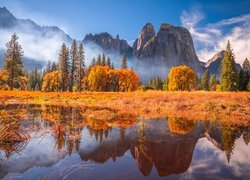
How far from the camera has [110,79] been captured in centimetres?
7888

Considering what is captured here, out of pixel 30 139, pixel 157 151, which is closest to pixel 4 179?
pixel 30 139

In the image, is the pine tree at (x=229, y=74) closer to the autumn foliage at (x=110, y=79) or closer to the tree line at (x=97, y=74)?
the tree line at (x=97, y=74)

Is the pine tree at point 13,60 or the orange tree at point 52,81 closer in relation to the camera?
the pine tree at point 13,60

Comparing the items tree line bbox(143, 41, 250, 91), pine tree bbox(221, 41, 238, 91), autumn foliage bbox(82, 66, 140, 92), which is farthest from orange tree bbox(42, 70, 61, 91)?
pine tree bbox(221, 41, 238, 91)

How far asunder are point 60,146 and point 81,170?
2461 mm

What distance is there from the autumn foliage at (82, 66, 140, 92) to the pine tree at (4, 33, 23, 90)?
955 inches

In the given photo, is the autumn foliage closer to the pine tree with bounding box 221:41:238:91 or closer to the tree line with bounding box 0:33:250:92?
the tree line with bounding box 0:33:250:92

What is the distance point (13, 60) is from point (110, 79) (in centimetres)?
3329

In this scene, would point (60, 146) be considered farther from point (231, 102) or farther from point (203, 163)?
point (231, 102)

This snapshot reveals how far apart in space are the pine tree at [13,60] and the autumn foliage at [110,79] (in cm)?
2427

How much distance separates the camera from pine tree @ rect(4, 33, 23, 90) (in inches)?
2189

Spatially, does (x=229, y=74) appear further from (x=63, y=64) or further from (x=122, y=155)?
(x=122, y=155)

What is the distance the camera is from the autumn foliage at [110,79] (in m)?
74.9

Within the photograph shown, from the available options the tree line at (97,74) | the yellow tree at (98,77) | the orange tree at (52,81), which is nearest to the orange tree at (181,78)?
the tree line at (97,74)
